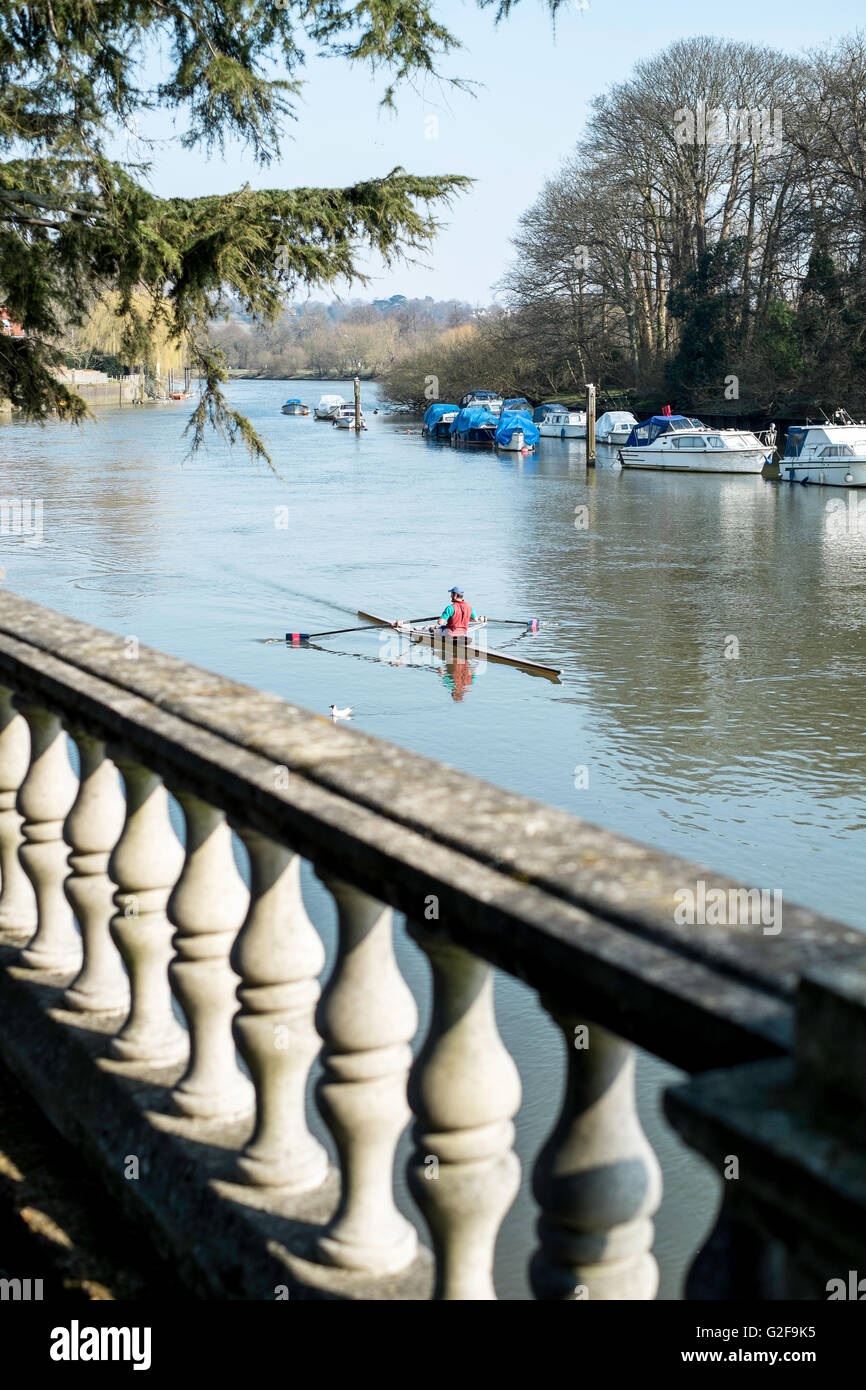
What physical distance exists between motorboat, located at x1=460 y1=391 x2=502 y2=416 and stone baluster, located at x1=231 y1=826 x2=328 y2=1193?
86149 mm

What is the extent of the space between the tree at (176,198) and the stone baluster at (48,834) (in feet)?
36.0

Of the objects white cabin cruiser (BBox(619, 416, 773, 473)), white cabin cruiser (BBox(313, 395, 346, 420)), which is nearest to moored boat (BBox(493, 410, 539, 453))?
white cabin cruiser (BBox(619, 416, 773, 473))

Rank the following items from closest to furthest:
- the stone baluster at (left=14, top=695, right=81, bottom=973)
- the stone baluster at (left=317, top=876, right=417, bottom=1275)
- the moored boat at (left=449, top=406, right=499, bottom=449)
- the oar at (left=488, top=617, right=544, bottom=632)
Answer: the stone baluster at (left=317, top=876, right=417, bottom=1275) → the stone baluster at (left=14, top=695, right=81, bottom=973) → the oar at (left=488, top=617, right=544, bottom=632) → the moored boat at (left=449, top=406, right=499, bottom=449)

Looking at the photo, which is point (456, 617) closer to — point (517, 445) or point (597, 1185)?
Answer: point (597, 1185)

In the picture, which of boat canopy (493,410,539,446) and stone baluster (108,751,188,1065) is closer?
stone baluster (108,751,188,1065)

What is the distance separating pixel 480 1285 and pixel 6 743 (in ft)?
5.99

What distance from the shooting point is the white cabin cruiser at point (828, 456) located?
165 ft

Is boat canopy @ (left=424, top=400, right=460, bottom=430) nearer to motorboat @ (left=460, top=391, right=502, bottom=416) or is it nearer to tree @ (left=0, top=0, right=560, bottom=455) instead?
motorboat @ (left=460, top=391, right=502, bottom=416)

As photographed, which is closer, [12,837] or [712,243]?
[12,837]

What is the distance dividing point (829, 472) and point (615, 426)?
2252 centimetres

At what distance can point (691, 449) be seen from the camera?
194ft

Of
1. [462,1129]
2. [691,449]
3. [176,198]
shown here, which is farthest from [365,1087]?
[691,449]

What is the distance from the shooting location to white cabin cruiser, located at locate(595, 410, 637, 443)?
72375mm

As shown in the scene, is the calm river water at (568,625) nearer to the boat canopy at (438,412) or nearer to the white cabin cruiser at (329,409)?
the boat canopy at (438,412)
